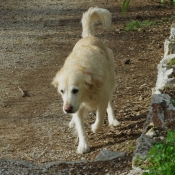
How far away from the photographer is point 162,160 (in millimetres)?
4039

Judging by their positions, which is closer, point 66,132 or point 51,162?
point 51,162

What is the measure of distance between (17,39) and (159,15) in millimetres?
4035

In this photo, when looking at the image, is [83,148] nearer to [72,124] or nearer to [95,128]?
[95,128]

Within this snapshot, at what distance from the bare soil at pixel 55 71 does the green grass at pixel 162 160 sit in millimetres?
1129

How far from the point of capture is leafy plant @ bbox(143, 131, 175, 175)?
3.83 meters

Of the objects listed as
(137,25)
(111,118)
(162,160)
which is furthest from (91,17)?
(137,25)

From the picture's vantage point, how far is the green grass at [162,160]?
151 inches

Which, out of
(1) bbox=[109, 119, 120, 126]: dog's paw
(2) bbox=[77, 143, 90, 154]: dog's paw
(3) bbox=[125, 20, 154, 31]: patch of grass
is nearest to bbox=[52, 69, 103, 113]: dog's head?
(2) bbox=[77, 143, 90, 154]: dog's paw

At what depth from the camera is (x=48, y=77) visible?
9.14 metres

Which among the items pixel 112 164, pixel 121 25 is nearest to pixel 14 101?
pixel 112 164

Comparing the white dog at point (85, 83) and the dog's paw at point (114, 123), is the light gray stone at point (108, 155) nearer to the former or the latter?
the white dog at point (85, 83)

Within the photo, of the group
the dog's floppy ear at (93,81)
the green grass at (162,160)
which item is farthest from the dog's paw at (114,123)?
the green grass at (162,160)

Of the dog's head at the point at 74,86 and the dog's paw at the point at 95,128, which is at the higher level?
the dog's head at the point at 74,86

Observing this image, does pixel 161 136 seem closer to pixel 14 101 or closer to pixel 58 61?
pixel 14 101
